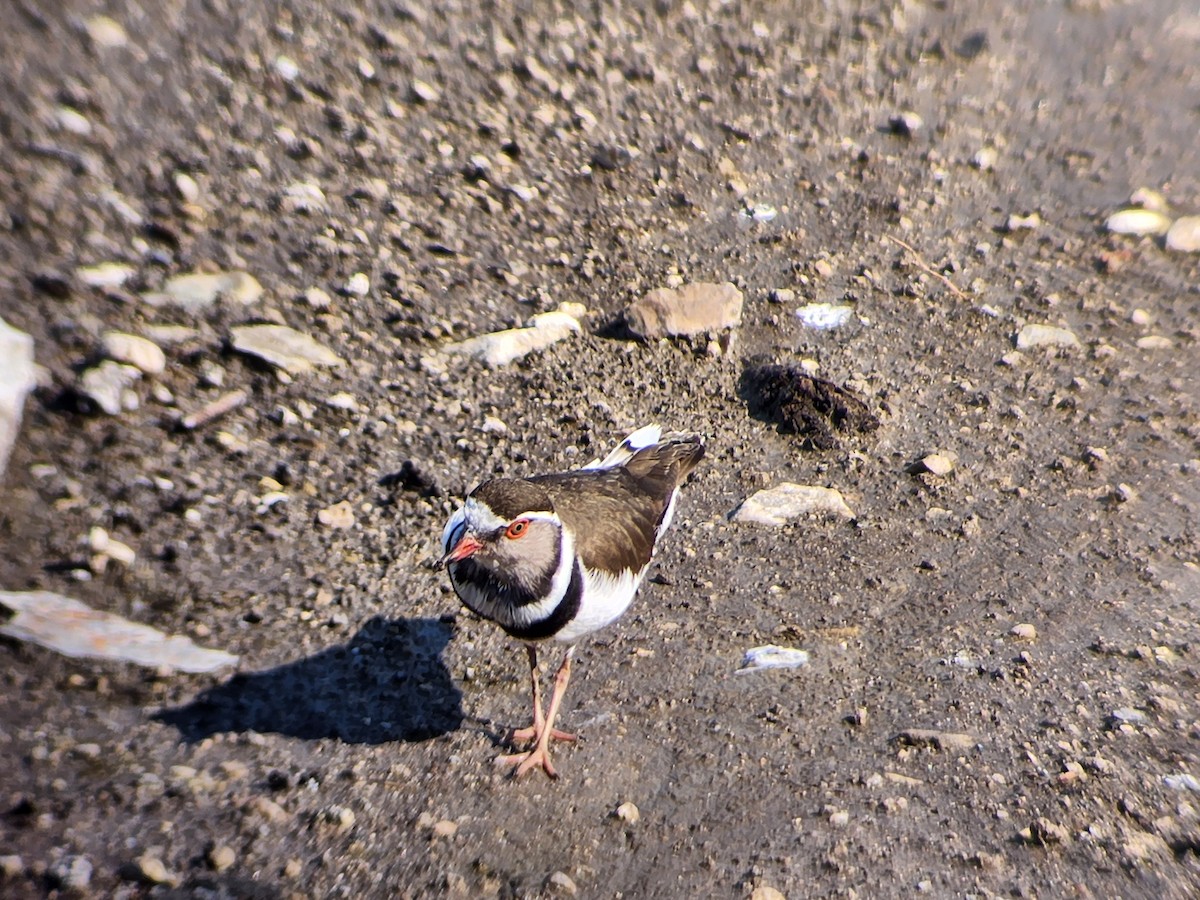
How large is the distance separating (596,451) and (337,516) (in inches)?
59.3

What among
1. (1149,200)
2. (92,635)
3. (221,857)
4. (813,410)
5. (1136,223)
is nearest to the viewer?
(221,857)

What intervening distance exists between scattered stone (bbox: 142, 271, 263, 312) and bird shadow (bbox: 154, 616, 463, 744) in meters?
2.24

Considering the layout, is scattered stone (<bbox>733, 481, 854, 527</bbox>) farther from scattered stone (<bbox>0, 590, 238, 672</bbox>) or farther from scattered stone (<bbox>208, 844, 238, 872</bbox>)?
scattered stone (<bbox>208, 844, 238, 872</bbox>)

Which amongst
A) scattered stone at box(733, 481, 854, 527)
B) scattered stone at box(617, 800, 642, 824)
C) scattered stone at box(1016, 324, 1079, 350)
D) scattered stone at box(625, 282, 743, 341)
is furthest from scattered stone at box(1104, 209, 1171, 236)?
scattered stone at box(617, 800, 642, 824)

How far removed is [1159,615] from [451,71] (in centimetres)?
588

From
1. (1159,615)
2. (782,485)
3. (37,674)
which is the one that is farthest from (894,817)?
(37,674)

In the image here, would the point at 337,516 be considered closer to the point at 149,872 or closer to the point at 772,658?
the point at 149,872

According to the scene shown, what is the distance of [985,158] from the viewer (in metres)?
8.95

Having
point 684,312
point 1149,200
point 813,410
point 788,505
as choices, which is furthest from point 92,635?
point 1149,200

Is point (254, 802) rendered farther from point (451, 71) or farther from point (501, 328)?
point (451, 71)

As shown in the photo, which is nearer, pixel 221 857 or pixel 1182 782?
pixel 221 857

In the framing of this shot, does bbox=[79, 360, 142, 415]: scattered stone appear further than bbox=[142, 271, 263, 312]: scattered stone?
No

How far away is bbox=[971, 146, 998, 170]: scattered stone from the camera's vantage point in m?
8.88

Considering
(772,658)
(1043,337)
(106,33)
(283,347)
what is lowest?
(772,658)
